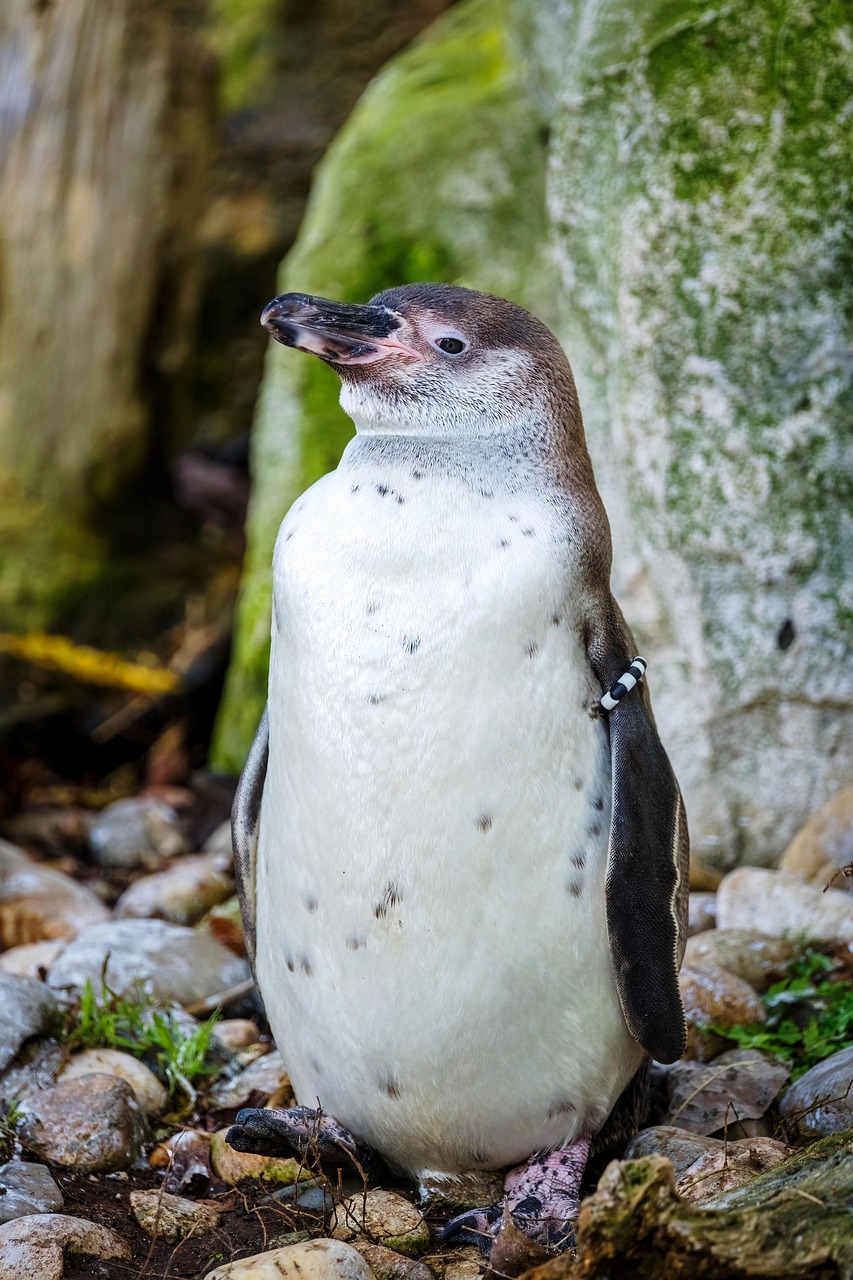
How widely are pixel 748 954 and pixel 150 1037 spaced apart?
5.17ft

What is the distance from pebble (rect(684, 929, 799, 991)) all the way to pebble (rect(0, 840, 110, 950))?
1.91 m

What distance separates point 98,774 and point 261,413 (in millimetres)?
1953

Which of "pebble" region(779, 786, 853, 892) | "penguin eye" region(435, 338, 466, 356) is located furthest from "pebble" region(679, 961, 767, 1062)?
"penguin eye" region(435, 338, 466, 356)

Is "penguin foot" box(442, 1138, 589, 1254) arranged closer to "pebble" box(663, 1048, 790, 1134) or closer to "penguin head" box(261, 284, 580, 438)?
"pebble" box(663, 1048, 790, 1134)

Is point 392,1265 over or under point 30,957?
over

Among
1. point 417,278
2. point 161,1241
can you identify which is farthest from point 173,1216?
point 417,278

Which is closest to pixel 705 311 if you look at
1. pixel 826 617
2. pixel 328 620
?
pixel 826 617

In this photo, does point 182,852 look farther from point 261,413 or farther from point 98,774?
point 261,413

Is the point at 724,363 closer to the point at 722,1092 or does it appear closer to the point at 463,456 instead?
the point at 463,456

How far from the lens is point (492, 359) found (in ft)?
9.42

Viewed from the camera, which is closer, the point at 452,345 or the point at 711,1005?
the point at 452,345

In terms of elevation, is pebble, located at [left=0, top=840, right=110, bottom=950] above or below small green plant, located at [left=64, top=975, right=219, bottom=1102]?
below

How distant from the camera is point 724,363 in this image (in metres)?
4.55

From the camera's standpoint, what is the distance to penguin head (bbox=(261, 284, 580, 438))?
2812 mm
